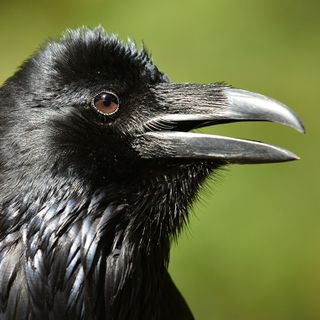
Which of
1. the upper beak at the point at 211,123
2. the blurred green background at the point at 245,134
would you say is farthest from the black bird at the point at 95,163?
the blurred green background at the point at 245,134

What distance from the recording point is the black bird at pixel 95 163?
400 centimetres

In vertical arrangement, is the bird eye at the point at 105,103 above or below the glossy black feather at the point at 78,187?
above

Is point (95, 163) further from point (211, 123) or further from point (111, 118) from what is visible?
point (211, 123)

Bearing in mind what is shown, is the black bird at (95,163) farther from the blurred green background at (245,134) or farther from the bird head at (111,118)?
the blurred green background at (245,134)

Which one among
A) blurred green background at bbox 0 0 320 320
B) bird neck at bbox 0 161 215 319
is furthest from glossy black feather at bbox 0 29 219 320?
blurred green background at bbox 0 0 320 320

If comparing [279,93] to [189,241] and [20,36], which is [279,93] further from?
[20,36]

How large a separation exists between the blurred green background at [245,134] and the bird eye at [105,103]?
9.04ft

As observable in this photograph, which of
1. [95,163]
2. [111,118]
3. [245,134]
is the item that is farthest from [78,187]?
[245,134]

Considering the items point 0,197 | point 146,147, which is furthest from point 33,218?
point 146,147

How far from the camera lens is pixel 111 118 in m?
4.11

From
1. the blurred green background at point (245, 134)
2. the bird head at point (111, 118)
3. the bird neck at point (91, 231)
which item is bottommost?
the bird neck at point (91, 231)

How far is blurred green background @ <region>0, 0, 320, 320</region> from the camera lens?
734cm

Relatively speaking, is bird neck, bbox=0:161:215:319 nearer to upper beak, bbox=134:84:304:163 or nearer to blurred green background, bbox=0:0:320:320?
upper beak, bbox=134:84:304:163

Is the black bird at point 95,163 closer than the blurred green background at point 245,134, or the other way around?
the black bird at point 95,163
